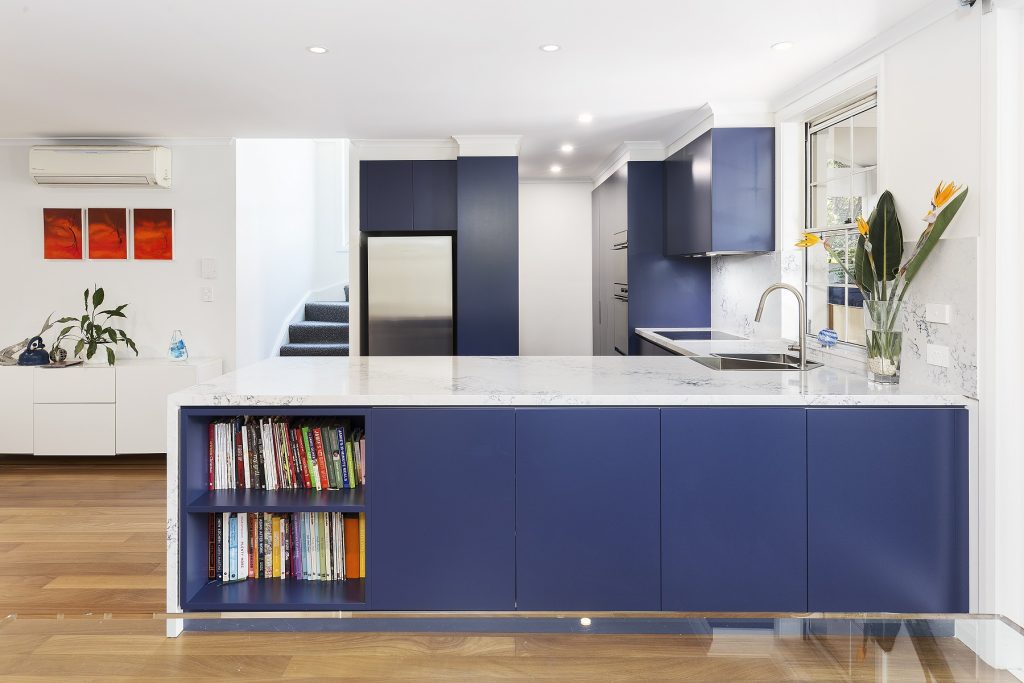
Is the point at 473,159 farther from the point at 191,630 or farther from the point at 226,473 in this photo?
the point at 191,630

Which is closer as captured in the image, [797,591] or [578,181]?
[797,591]

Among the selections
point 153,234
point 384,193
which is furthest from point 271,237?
point 384,193

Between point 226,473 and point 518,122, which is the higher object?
point 518,122

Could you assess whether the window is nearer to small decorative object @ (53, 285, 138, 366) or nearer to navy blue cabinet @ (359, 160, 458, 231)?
navy blue cabinet @ (359, 160, 458, 231)

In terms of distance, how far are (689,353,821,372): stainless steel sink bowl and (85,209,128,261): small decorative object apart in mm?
4273

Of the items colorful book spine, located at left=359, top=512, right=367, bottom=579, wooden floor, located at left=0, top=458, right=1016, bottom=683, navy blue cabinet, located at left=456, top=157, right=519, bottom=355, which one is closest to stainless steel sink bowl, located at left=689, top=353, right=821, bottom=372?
colorful book spine, located at left=359, top=512, right=367, bottom=579

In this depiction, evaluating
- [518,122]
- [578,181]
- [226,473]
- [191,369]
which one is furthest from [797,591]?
[578,181]

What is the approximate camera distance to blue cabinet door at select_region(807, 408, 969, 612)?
2387 mm

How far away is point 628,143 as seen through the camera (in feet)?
17.9

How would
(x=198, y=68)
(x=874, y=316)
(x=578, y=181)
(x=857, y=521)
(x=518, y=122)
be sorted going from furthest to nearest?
1. (x=578, y=181)
2. (x=518, y=122)
3. (x=198, y=68)
4. (x=874, y=316)
5. (x=857, y=521)

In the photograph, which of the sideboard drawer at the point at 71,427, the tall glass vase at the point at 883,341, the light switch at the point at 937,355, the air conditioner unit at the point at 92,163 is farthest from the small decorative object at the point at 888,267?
the sideboard drawer at the point at 71,427

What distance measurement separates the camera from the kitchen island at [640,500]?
7.83 ft

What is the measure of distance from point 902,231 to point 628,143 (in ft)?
9.48

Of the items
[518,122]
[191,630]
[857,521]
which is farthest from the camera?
[518,122]
